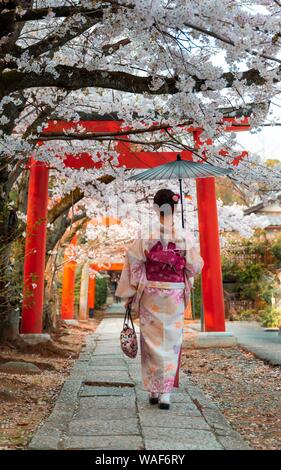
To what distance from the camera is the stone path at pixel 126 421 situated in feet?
9.05

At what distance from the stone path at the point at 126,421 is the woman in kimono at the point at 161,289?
0.85ft

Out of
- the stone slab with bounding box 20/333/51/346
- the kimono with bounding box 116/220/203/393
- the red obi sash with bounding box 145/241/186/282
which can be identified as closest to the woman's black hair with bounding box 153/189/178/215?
the kimono with bounding box 116/220/203/393

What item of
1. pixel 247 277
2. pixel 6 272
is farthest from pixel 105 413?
pixel 247 277

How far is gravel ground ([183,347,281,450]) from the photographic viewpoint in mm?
3432

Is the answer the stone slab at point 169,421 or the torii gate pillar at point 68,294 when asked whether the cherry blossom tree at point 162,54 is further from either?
the torii gate pillar at point 68,294

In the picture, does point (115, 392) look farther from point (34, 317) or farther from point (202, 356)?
point (34, 317)

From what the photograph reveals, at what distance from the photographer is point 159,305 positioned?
155 inches

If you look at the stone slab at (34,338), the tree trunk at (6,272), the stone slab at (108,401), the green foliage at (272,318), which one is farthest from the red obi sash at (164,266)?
the green foliage at (272,318)

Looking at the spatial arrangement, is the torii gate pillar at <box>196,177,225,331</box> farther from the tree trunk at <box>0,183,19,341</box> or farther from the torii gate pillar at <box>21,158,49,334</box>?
the tree trunk at <box>0,183,19,341</box>

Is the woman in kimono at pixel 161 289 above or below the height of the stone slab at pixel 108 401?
above

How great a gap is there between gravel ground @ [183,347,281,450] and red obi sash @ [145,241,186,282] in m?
1.08

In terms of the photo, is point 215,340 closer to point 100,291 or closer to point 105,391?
point 105,391

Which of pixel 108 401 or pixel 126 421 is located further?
pixel 108 401

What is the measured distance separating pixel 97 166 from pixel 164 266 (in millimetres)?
4634
